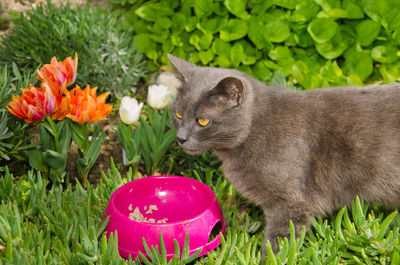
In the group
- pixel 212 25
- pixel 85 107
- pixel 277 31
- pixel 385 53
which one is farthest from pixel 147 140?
pixel 385 53

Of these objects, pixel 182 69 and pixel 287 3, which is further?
pixel 287 3

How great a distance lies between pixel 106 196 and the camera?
2.44 metres

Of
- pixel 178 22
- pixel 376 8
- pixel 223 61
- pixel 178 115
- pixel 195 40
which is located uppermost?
pixel 376 8

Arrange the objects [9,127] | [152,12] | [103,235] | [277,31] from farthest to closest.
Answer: [152,12]
[277,31]
[9,127]
[103,235]

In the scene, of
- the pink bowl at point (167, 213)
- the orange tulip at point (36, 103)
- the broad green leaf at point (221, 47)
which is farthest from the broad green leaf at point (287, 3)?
the orange tulip at point (36, 103)

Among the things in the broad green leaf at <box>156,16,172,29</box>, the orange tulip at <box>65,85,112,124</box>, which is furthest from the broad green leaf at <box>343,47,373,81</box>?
the orange tulip at <box>65,85,112,124</box>

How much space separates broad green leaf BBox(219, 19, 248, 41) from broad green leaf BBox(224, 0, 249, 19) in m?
0.05

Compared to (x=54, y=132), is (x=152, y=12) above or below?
above

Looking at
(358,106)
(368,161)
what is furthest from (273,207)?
(358,106)

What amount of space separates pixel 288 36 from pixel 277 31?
0.30 ft

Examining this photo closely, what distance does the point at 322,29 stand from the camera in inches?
129

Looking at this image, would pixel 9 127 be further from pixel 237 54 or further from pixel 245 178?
pixel 237 54

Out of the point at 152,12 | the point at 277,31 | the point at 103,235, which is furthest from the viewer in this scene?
the point at 152,12

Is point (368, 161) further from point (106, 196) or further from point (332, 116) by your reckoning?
point (106, 196)
